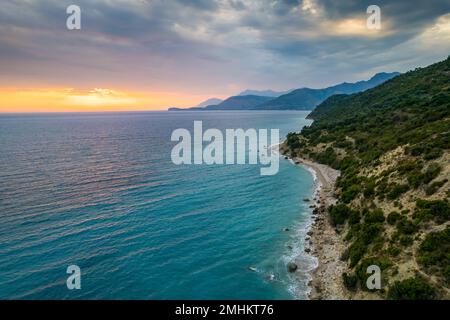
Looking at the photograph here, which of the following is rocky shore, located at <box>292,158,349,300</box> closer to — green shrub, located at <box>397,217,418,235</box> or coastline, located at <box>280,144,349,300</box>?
coastline, located at <box>280,144,349,300</box>

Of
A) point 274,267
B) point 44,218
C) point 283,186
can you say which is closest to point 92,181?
point 44,218

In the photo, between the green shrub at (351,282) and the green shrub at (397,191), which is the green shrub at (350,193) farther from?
the green shrub at (351,282)

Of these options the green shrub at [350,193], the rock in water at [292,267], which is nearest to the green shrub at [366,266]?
the rock in water at [292,267]

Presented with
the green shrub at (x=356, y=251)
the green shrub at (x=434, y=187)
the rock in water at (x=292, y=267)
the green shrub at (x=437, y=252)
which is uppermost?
the green shrub at (x=434, y=187)

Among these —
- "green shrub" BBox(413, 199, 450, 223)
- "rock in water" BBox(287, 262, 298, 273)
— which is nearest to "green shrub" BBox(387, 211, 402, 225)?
"green shrub" BBox(413, 199, 450, 223)

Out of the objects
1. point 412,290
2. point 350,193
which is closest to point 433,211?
point 412,290

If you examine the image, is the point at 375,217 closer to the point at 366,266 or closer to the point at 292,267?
the point at 366,266
